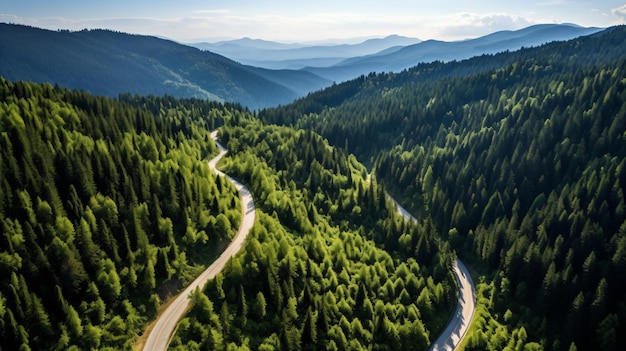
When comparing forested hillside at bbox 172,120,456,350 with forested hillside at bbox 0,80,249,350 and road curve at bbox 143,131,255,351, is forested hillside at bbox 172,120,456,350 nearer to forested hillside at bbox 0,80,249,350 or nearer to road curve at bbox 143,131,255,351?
road curve at bbox 143,131,255,351

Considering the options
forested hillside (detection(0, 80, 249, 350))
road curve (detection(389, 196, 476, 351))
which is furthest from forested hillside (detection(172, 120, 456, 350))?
forested hillside (detection(0, 80, 249, 350))

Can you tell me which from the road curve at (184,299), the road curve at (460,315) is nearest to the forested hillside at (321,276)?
the road curve at (460,315)

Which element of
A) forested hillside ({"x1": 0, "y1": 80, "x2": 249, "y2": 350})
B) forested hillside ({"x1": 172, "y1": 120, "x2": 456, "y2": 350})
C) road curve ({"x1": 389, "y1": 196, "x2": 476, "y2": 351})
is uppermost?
forested hillside ({"x1": 0, "y1": 80, "x2": 249, "y2": 350})

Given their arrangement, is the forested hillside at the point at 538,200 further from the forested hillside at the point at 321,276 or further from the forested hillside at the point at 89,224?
the forested hillside at the point at 89,224

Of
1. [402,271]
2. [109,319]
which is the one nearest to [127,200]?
[109,319]

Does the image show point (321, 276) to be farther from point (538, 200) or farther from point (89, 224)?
point (538, 200)

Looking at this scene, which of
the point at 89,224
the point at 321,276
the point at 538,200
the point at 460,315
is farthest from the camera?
the point at 538,200

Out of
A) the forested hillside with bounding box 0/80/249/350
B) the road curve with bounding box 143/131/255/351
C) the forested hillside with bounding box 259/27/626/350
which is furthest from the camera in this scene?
the forested hillside with bounding box 259/27/626/350

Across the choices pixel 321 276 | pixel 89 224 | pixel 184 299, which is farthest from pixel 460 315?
pixel 89 224
